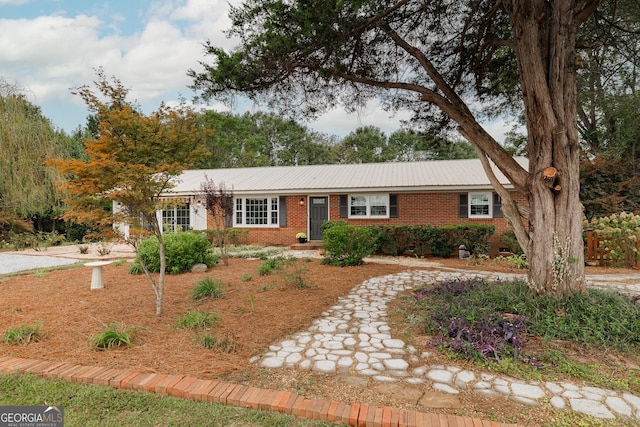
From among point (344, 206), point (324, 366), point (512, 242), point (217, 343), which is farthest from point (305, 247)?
point (324, 366)

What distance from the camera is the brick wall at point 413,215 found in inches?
491

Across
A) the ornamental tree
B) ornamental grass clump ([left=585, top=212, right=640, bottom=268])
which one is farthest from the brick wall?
the ornamental tree

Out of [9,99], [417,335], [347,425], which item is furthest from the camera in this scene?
[9,99]

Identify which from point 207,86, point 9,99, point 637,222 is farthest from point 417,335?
point 9,99

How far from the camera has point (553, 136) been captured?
4.32m

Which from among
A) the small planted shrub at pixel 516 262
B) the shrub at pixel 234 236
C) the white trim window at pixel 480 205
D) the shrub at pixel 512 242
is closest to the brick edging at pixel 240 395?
the small planted shrub at pixel 516 262

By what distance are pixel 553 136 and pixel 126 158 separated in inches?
210

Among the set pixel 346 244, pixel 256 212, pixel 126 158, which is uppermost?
pixel 126 158

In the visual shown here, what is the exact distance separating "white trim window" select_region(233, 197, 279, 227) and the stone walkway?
10292 mm

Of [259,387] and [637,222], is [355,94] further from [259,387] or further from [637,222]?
[637,222]

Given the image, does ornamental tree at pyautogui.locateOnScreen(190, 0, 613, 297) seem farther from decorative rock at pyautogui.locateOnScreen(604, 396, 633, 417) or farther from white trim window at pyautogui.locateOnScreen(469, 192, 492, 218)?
white trim window at pyautogui.locateOnScreen(469, 192, 492, 218)

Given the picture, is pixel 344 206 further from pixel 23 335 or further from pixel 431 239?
pixel 23 335

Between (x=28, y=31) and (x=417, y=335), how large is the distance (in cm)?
1161

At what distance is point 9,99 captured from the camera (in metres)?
13.7
